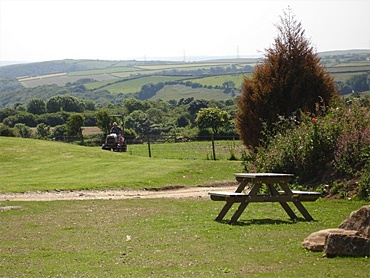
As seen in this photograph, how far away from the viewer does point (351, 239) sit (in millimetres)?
11492

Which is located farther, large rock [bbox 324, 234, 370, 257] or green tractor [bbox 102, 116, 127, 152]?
green tractor [bbox 102, 116, 127, 152]

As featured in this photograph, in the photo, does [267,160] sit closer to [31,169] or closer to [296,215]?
[296,215]

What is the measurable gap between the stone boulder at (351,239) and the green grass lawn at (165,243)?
0.18 meters

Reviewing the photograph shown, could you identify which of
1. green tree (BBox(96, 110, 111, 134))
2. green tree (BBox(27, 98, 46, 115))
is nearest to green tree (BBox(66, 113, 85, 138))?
green tree (BBox(96, 110, 111, 134))

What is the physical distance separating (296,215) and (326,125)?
23.2ft

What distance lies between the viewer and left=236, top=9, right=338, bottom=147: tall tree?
29.8 metres

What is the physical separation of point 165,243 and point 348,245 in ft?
12.3

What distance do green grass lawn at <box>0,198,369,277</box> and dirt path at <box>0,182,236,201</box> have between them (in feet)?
14.3

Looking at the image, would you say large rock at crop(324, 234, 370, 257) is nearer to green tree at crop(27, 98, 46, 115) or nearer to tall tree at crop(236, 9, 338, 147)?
tall tree at crop(236, 9, 338, 147)

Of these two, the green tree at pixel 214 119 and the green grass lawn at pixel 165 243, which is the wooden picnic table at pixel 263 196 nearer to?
the green grass lawn at pixel 165 243

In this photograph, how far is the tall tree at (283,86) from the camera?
97.6ft

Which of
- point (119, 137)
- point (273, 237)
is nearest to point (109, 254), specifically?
point (273, 237)

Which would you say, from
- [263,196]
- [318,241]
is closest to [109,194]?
[263,196]

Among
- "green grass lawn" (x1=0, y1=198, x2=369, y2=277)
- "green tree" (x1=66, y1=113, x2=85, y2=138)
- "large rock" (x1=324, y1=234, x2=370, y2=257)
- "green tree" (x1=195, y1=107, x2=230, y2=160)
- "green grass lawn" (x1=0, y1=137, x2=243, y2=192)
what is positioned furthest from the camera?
"green tree" (x1=66, y1=113, x2=85, y2=138)
